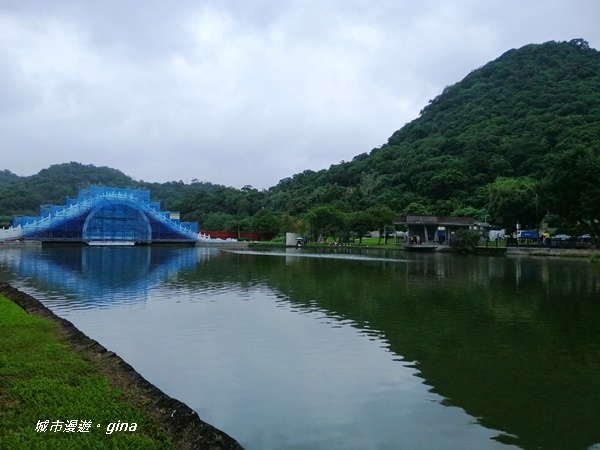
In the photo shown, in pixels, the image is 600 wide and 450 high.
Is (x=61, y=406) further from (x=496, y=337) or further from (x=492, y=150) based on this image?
(x=492, y=150)

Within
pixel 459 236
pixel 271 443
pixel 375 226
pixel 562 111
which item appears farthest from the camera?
pixel 562 111

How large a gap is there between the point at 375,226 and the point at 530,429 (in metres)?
58.0

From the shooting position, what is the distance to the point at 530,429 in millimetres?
5578

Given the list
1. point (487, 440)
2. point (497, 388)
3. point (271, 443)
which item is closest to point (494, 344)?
point (497, 388)

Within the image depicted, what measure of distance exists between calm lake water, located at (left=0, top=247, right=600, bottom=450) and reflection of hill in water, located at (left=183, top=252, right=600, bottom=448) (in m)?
0.03

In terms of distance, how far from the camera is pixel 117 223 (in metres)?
69.9

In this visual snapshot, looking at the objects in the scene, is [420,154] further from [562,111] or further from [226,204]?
[226,204]

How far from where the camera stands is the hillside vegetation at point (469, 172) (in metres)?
52.8

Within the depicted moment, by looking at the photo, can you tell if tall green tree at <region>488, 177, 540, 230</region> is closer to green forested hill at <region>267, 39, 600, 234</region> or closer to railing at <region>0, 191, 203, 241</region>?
green forested hill at <region>267, 39, 600, 234</region>

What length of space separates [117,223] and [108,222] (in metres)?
1.22

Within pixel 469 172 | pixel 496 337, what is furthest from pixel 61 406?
pixel 469 172

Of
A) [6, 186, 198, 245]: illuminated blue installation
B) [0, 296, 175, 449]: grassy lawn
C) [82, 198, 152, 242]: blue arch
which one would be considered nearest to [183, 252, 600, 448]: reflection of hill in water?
A: [0, 296, 175, 449]: grassy lawn

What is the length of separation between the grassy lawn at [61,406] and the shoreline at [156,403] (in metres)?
0.12

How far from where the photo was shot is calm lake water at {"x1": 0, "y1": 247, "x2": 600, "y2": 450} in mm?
5641
